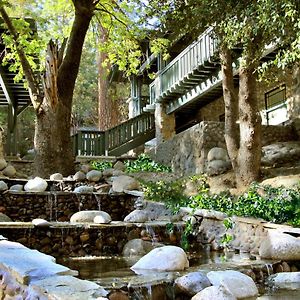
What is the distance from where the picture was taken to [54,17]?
46.1 feet

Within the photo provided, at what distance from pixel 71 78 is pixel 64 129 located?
4.64 feet

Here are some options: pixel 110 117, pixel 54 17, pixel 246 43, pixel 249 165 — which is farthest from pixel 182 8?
pixel 110 117

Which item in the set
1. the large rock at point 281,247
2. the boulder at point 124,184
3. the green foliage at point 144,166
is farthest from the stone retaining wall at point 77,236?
the green foliage at point 144,166

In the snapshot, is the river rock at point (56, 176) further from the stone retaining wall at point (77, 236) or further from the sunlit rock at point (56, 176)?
the stone retaining wall at point (77, 236)

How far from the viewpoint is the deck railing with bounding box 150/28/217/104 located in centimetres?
1283

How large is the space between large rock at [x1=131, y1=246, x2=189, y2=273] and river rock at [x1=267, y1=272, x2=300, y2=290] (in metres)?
1.02

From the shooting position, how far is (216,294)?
390 centimetres

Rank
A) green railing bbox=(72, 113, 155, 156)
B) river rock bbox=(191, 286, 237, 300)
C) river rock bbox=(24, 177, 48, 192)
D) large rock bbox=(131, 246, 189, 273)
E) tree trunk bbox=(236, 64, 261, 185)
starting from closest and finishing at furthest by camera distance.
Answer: river rock bbox=(191, 286, 237, 300), large rock bbox=(131, 246, 189, 273), tree trunk bbox=(236, 64, 261, 185), river rock bbox=(24, 177, 48, 192), green railing bbox=(72, 113, 155, 156)

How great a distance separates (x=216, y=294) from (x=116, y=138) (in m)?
13.5

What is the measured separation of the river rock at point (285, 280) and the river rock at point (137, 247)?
204cm

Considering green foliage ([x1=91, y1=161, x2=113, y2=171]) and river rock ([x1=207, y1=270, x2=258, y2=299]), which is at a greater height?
green foliage ([x1=91, y1=161, x2=113, y2=171])

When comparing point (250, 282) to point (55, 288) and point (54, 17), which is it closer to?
point (55, 288)

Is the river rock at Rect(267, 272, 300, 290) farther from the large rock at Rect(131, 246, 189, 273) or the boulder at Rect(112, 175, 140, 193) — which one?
the boulder at Rect(112, 175, 140, 193)

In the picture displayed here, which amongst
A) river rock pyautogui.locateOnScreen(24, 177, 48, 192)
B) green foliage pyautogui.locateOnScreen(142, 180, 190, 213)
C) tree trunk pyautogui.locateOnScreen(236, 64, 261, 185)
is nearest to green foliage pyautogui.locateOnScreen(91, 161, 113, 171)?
green foliage pyautogui.locateOnScreen(142, 180, 190, 213)
